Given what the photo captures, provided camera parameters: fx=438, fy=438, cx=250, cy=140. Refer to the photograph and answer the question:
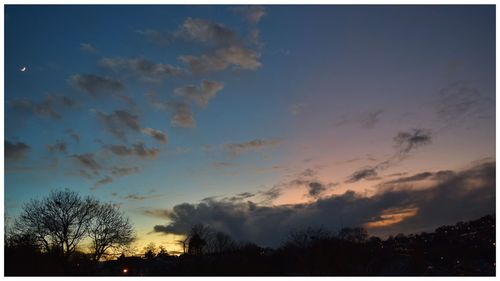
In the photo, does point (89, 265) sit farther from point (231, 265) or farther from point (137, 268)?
point (137, 268)

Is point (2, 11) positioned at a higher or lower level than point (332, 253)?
higher

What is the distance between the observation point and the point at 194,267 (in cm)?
4753

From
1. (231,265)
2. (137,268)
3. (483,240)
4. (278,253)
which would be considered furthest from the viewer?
(483,240)

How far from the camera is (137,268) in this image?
6241 cm

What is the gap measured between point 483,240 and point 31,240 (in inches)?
2694

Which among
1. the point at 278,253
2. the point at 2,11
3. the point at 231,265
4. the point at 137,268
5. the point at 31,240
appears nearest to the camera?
the point at 2,11

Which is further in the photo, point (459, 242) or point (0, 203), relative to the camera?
point (459, 242)

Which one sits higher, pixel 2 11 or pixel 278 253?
pixel 2 11

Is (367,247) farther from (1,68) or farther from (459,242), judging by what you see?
(1,68)

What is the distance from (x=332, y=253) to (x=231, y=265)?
1047 cm

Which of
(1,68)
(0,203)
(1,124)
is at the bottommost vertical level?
(0,203)

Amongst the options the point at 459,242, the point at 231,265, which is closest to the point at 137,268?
the point at 231,265

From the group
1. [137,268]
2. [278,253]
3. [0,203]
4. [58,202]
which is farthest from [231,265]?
[0,203]

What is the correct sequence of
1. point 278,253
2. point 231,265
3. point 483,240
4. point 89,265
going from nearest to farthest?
point 89,265, point 231,265, point 278,253, point 483,240
